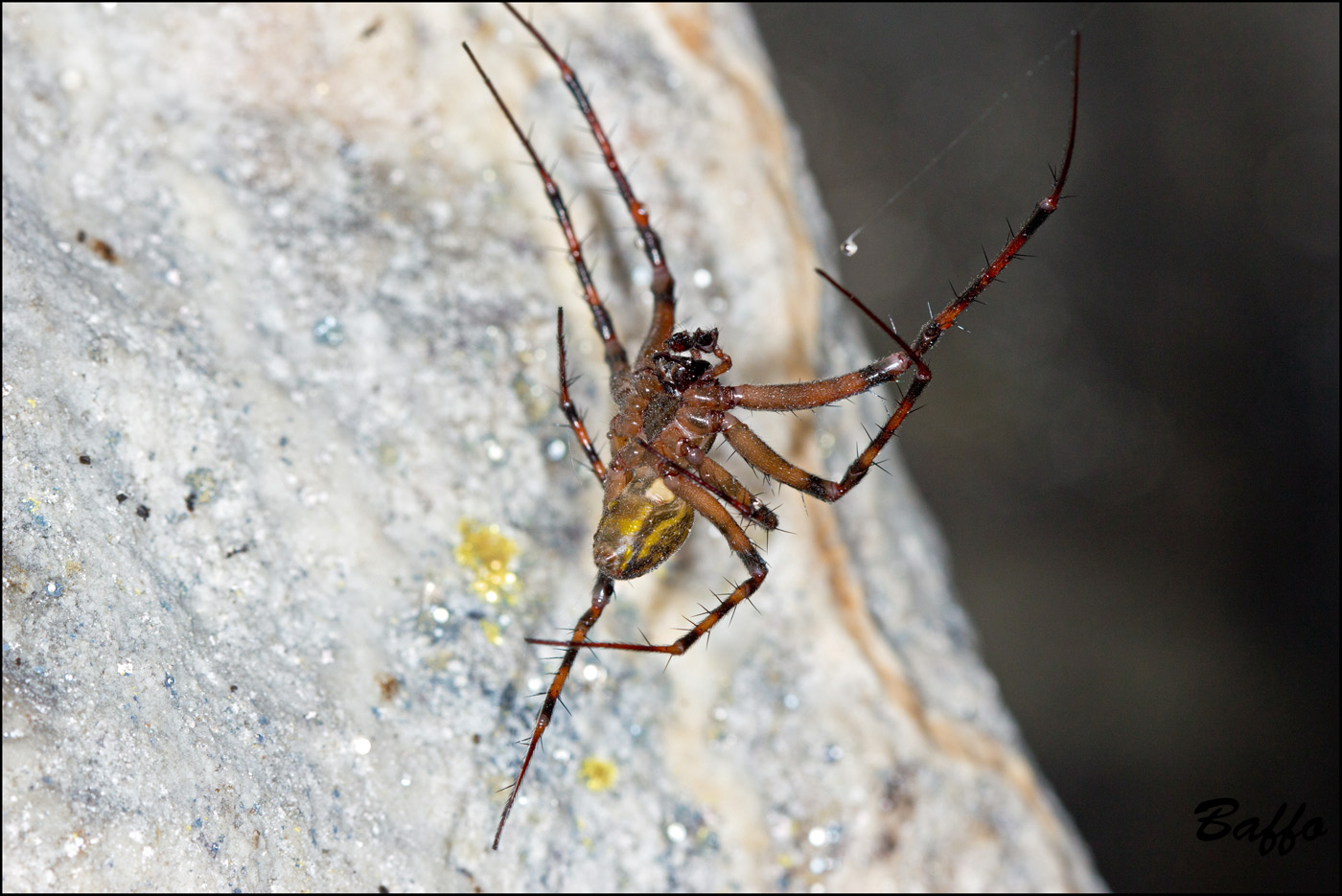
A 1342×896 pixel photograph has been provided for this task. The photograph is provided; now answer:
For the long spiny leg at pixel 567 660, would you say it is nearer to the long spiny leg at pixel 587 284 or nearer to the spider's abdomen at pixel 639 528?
Answer: the spider's abdomen at pixel 639 528

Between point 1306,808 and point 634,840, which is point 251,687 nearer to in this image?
point 634,840

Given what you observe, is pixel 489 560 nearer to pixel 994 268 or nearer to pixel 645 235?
pixel 645 235

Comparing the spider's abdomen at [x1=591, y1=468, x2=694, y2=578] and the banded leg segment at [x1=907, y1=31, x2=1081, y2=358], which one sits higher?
the banded leg segment at [x1=907, y1=31, x2=1081, y2=358]

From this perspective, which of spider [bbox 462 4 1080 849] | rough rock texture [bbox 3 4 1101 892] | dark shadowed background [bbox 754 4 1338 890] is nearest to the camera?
rough rock texture [bbox 3 4 1101 892]

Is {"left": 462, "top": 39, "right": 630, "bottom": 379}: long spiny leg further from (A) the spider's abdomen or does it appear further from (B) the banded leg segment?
(B) the banded leg segment

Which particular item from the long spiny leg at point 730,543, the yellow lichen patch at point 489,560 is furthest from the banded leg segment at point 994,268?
the yellow lichen patch at point 489,560

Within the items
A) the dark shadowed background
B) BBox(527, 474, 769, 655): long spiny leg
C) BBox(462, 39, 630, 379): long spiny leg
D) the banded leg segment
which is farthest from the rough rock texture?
the dark shadowed background
